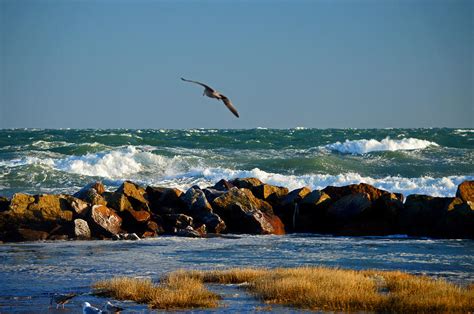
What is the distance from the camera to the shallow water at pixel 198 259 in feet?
43.9

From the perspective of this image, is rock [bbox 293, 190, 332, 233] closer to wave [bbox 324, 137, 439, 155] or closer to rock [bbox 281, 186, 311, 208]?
rock [bbox 281, 186, 311, 208]

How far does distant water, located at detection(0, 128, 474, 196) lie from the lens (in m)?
38.1

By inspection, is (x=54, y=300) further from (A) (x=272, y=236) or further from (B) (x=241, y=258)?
(A) (x=272, y=236)

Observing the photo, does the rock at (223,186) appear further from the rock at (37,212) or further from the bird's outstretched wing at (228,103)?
the bird's outstretched wing at (228,103)

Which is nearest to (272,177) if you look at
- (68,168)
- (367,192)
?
(68,168)

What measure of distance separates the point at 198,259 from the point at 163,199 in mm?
6717

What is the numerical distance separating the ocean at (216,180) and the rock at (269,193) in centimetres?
285

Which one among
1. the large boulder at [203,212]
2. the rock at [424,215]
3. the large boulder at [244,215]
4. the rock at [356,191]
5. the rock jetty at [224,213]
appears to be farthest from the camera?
the rock at [356,191]

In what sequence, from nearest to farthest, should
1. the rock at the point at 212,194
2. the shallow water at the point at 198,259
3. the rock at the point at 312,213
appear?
the shallow water at the point at 198,259, the rock at the point at 312,213, the rock at the point at 212,194

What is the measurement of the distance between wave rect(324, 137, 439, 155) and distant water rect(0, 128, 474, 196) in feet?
0.24

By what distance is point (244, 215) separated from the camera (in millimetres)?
23531

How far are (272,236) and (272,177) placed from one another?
1730 centimetres

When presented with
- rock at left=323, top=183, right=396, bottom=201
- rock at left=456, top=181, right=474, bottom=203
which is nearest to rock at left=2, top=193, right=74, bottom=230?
rock at left=323, top=183, right=396, bottom=201

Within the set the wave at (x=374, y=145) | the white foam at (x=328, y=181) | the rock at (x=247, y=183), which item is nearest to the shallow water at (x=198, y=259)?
the rock at (x=247, y=183)
